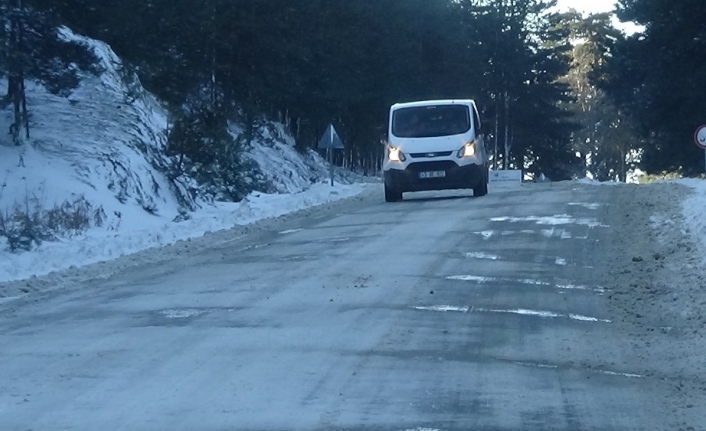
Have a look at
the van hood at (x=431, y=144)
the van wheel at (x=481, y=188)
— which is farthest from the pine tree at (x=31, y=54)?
the van wheel at (x=481, y=188)

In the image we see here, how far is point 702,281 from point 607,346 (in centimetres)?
327

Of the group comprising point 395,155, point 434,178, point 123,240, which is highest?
point 395,155

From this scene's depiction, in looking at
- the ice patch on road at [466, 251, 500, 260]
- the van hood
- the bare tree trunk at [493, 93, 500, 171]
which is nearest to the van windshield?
the van hood

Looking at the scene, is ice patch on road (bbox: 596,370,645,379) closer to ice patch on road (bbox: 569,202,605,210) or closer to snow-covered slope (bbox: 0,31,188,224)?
ice patch on road (bbox: 569,202,605,210)

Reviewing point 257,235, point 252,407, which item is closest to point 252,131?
point 257,235

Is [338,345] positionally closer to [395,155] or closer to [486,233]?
[486,233]

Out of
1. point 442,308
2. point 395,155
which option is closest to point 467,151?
→ point 395,155

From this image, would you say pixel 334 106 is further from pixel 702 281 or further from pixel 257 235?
pixel 702 281

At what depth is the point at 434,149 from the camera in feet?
88.6

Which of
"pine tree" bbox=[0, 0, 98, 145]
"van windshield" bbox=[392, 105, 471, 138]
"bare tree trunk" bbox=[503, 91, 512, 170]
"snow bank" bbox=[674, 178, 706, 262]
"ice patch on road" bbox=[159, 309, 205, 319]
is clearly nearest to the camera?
"ice patch on road" bbox=[159, 309, 205, 319]

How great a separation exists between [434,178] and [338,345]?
16.8 m

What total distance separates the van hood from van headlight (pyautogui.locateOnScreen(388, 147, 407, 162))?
88mm

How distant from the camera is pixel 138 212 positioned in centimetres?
2494

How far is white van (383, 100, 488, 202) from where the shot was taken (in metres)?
26.9
